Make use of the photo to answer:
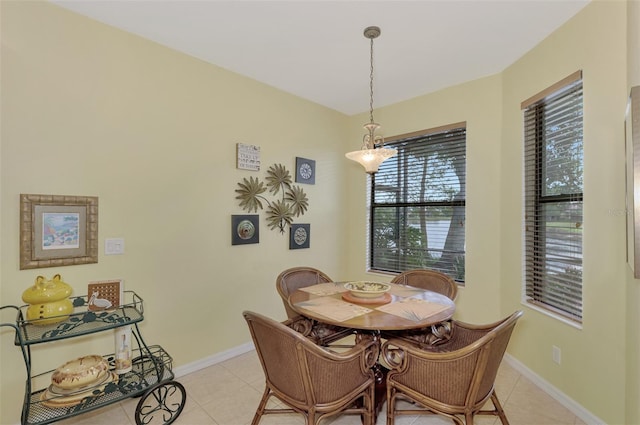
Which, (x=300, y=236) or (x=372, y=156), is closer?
(x=372, y=156)

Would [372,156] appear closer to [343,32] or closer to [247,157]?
[343,32]

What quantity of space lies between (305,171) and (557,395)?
2965mm

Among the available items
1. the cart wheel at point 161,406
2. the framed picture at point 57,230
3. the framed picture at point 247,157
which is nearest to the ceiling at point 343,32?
the framed picture at point 247,157

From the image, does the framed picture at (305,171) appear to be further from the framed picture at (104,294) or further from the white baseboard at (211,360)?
the framed picture at (104,294)

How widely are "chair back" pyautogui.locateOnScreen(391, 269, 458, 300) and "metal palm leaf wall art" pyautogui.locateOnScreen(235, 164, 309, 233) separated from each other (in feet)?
4.44

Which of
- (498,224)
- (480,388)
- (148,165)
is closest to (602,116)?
(498,224)

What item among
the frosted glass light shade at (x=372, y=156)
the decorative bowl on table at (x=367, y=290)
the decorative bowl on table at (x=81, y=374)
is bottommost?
the decorative bowl on table at (x=81, y=374)

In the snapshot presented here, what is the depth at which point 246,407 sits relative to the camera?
2170mm

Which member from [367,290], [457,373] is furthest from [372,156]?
[457,373]

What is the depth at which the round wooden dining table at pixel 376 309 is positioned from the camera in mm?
1676

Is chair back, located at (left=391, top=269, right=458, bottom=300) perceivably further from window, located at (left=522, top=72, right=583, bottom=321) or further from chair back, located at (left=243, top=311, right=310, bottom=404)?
chair back, located at (left=243, top=311, right=310, bottom=404)

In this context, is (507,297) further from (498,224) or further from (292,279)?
(292,279)

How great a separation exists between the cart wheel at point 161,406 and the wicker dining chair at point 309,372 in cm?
81

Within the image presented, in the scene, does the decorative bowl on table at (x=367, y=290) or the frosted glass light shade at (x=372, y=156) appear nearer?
the decorative bowl on table at (x=367, y=290)
